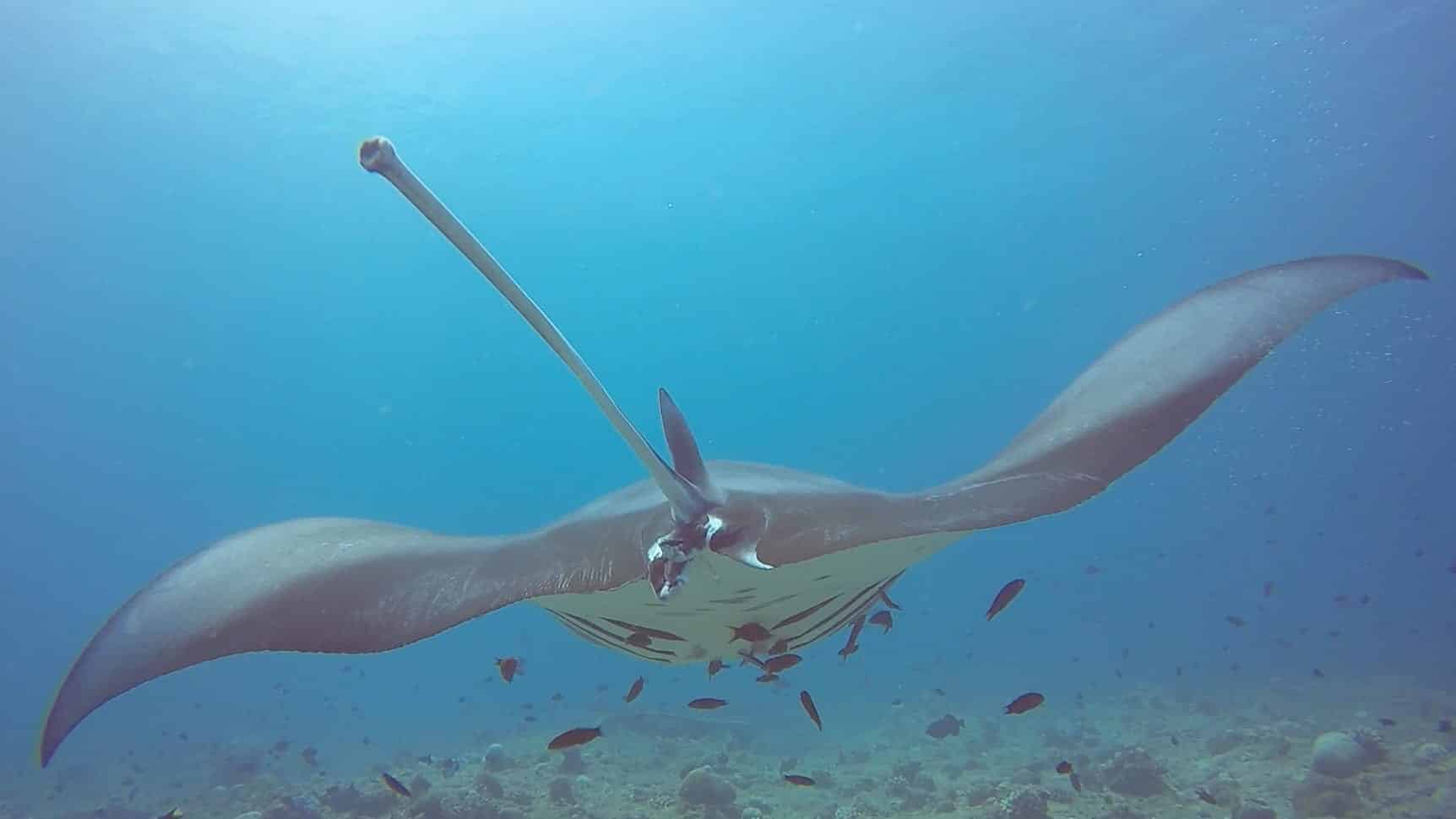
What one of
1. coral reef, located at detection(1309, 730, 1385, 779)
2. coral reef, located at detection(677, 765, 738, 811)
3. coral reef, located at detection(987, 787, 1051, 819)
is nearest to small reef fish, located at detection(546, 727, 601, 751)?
coral reef, located at detection(677, 765, 738, 811)

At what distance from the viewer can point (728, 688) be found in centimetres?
2197

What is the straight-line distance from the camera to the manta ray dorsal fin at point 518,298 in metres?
1.54

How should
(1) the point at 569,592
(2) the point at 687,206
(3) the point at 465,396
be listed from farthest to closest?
(3) the point at 465,396
(2) the point at 687,206
(1) the point at 569,592

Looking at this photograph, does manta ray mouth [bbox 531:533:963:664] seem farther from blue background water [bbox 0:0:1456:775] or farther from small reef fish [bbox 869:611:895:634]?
blue background water [bbox 0:0:1456:775]

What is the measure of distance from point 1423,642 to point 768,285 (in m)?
41.9

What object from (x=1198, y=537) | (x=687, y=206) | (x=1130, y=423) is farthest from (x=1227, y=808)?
(x=1198, y=537)

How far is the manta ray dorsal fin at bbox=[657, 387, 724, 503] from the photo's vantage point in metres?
2.70

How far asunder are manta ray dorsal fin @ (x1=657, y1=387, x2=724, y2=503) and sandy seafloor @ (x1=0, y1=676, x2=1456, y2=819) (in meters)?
6.90

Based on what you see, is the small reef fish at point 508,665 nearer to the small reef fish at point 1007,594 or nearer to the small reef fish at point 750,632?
the small reef fish at point 750,632

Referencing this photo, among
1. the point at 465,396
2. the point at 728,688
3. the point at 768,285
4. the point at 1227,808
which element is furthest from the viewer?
the point at 465,396

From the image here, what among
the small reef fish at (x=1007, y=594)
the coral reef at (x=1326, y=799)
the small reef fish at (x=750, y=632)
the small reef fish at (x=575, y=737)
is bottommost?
the coral reef at (x=1326, y=799)

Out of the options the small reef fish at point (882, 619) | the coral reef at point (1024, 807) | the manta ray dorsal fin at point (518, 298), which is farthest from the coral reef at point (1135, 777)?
the manta ray dorsal fin at point (518, 298)

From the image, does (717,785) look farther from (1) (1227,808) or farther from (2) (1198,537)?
(2) (1198,537)

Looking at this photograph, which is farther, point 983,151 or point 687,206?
point 687,206
